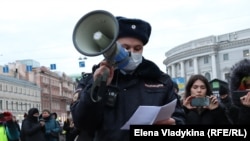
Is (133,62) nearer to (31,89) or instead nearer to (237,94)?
(237,94)

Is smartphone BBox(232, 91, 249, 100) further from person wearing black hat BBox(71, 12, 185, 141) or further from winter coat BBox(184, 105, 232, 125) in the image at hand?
person wearing black hat BBox(71, 12, 185, 141)

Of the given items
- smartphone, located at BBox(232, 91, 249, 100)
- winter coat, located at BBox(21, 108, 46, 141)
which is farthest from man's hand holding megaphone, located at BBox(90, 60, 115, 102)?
winter coat, located at BBox(21, 108, 46, 141)

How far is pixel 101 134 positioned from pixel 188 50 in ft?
269

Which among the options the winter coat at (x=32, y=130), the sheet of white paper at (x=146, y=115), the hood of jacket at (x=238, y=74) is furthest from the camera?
the winter coat at (x=32, y=130)

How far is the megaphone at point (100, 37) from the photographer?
7.09 feet

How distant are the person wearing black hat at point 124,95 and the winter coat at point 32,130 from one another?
656 centimetres

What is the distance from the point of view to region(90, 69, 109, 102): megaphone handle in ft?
7.39

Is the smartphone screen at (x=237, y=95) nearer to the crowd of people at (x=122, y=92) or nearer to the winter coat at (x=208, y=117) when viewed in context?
the winter coat at (x=208, y=117)

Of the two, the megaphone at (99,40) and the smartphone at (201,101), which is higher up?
the megaphone at (99,40)

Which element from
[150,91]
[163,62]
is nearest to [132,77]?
[150,91]

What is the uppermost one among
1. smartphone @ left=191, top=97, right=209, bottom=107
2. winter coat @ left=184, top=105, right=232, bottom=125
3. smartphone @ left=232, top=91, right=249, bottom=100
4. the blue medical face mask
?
the blue medical face mask

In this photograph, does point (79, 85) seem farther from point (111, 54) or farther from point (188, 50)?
point (188, 50)

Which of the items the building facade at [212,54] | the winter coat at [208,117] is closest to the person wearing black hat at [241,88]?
the winter coat at [208,117]

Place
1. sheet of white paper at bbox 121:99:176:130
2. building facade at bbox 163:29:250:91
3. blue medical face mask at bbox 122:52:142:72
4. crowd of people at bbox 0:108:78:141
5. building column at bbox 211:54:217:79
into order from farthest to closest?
building column at bbox 211:54:217:79, building facade at bbox 163:29:250:91, crowd of people at bbox 0:108:78:141, blue medical face mask at bbox 122:52:142:72, sheet of white paper at bbox 121:99:176:130
